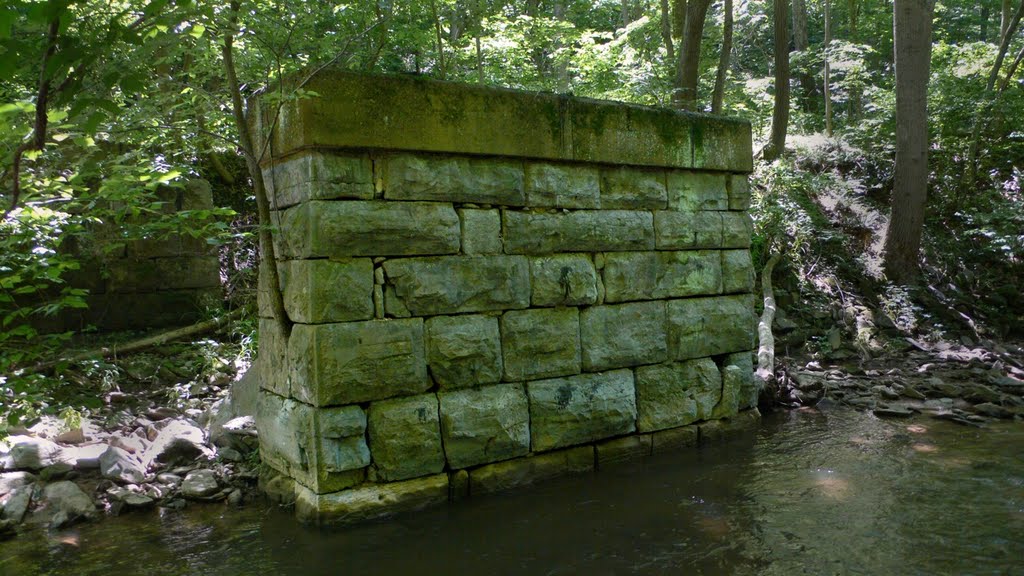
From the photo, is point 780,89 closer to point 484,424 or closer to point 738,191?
point 738,191

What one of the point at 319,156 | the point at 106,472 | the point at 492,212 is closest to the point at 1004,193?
the point at 492,212

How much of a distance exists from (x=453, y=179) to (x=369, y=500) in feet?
6.50

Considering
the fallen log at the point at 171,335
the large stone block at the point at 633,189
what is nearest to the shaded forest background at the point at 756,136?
the fallen log at the point at 171,335

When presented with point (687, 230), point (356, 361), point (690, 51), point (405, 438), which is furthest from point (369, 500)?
point (690, 51)

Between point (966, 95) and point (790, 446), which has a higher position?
point (966, 95)

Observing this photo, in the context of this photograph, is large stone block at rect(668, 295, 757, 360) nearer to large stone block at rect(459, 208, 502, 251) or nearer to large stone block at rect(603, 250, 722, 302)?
large stone block at rect(603, 250, 722, 302)

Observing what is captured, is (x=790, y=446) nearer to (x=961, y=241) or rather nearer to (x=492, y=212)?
(x=492, y=212)

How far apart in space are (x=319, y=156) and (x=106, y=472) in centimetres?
261

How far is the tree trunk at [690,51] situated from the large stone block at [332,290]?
6447 millimetres

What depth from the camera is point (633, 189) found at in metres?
5.41

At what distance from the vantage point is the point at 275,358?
15.2 ft

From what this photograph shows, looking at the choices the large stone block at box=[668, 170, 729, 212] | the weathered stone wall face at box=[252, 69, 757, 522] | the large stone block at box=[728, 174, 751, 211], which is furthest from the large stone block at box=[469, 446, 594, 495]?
the large stone block at box=[728, 174, 751, 211]

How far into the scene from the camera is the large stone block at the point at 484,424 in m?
4.53

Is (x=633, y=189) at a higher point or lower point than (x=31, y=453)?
higher
